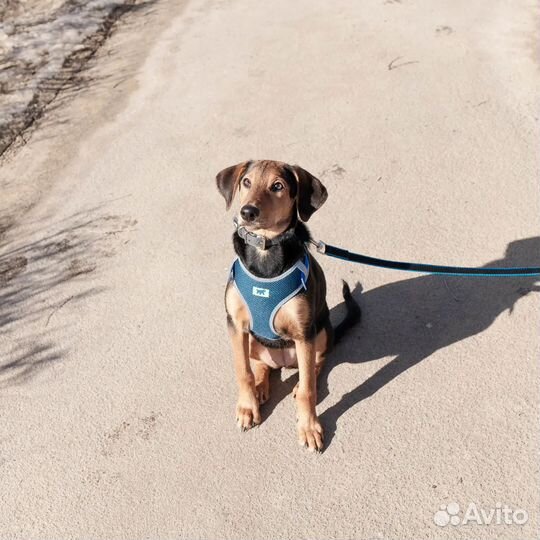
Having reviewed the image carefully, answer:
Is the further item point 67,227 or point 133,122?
point 133,122

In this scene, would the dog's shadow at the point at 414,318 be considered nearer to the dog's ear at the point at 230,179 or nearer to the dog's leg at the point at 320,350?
the dog's leg at the point at 320,350

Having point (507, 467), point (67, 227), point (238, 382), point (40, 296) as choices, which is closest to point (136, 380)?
point (238, 382)

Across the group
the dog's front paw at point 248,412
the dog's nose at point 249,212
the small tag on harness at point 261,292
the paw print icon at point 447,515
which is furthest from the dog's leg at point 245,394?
the paw print icon at point 447,515

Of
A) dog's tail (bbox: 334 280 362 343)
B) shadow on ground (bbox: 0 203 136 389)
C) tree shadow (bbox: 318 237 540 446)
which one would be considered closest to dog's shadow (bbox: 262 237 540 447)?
tree shadow (bbox: 318 237 540 446)

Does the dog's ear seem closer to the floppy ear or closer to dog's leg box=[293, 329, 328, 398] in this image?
the floppy ear

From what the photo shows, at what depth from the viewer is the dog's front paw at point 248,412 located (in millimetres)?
4582

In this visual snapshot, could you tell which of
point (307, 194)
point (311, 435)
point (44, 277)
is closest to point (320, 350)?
point (311, 435)

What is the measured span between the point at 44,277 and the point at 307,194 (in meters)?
3.22

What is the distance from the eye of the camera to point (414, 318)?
530cm

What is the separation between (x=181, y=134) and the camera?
7.57 metres

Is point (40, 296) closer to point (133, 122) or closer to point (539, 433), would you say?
point (133, 122)

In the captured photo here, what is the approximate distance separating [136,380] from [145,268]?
51.0 inches

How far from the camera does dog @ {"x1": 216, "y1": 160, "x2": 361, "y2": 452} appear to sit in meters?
3.82

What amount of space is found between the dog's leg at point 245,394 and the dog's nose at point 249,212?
1134mm
